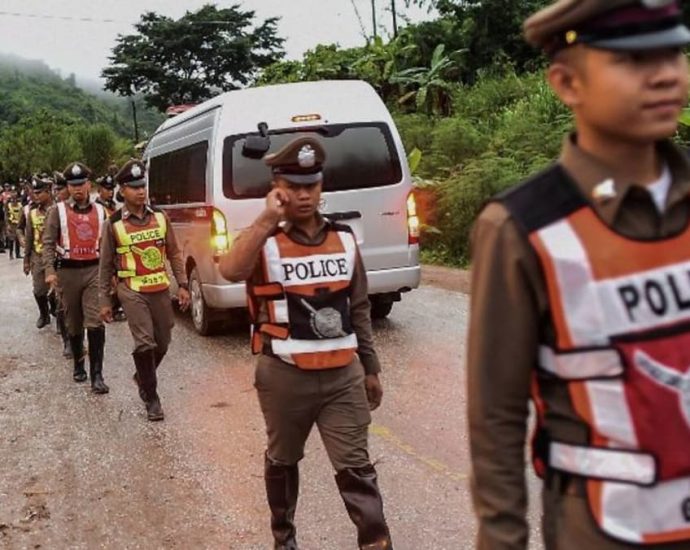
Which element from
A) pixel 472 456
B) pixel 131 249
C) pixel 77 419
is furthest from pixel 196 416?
pixel 472 456

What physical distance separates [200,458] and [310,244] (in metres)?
2.43

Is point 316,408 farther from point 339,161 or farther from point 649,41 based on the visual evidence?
point 339,161

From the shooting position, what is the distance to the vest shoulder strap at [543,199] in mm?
1676

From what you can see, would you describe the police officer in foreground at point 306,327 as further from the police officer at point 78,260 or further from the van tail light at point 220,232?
the van tail light at point 220,232

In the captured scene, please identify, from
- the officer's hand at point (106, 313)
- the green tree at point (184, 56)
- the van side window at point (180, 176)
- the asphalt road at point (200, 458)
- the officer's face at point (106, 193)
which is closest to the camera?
the asphalt road at point (200, 458)

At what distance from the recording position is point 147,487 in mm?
5293

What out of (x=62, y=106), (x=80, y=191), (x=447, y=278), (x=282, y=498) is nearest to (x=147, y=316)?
(x=80, y=191)

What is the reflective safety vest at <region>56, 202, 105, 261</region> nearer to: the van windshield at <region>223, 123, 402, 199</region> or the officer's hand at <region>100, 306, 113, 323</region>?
the officer's hand at <region>100, 306, 113, 323</region>

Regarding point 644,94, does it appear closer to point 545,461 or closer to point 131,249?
point 545,461

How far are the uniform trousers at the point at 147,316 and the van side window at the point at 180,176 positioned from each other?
2197 millimetres

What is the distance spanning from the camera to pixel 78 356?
8172 mm

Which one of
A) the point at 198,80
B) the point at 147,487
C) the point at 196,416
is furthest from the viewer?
the point at 198,80

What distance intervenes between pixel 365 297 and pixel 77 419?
145 inches

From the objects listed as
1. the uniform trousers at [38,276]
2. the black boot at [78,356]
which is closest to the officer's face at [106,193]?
the uniform trousers at [38,276]
